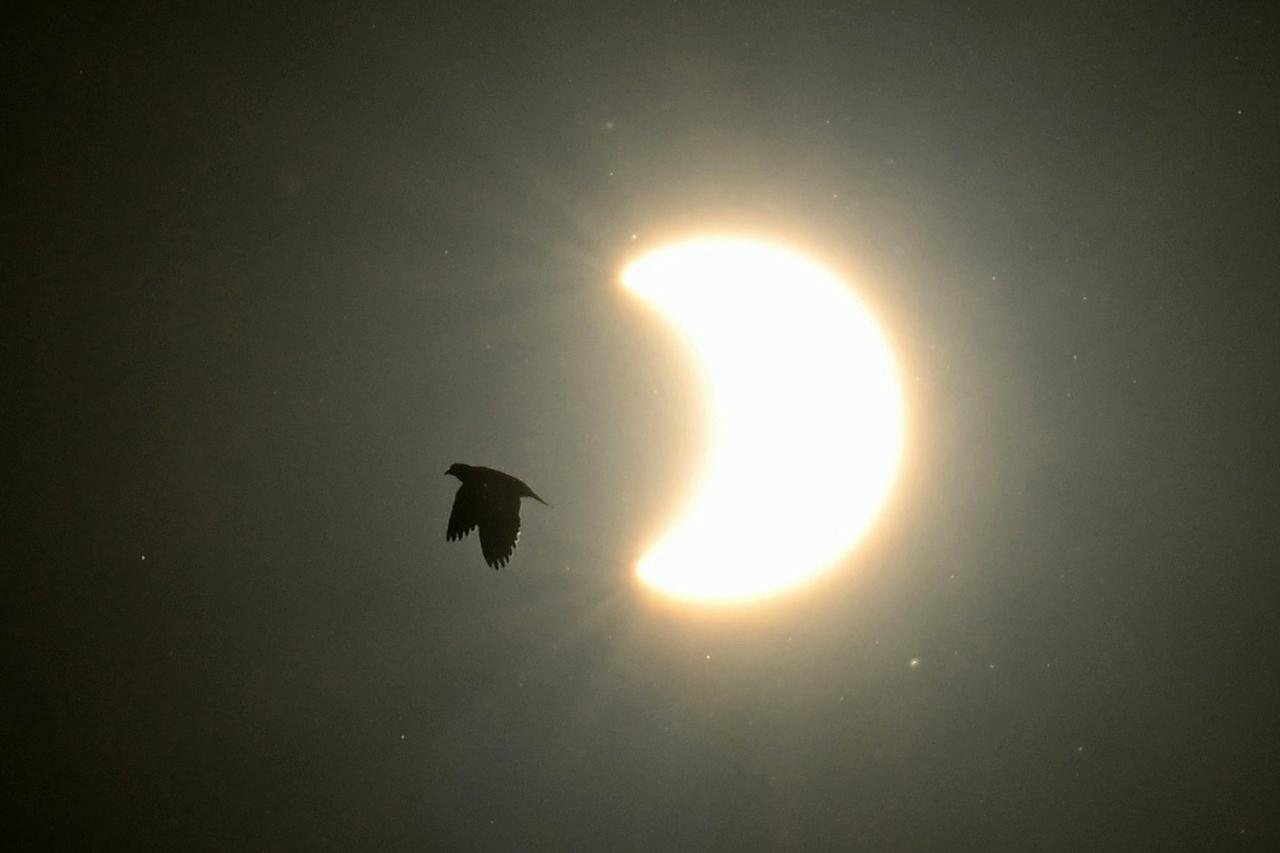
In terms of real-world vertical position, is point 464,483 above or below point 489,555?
above

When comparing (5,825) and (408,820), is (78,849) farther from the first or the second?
(408,820)

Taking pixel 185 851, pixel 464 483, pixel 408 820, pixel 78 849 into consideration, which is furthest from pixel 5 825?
pixel 464 483

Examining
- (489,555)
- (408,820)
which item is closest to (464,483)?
(489,555)

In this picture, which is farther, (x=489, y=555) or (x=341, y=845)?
(x=341, y=845)

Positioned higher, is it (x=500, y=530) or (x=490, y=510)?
(x=490, y=510)
